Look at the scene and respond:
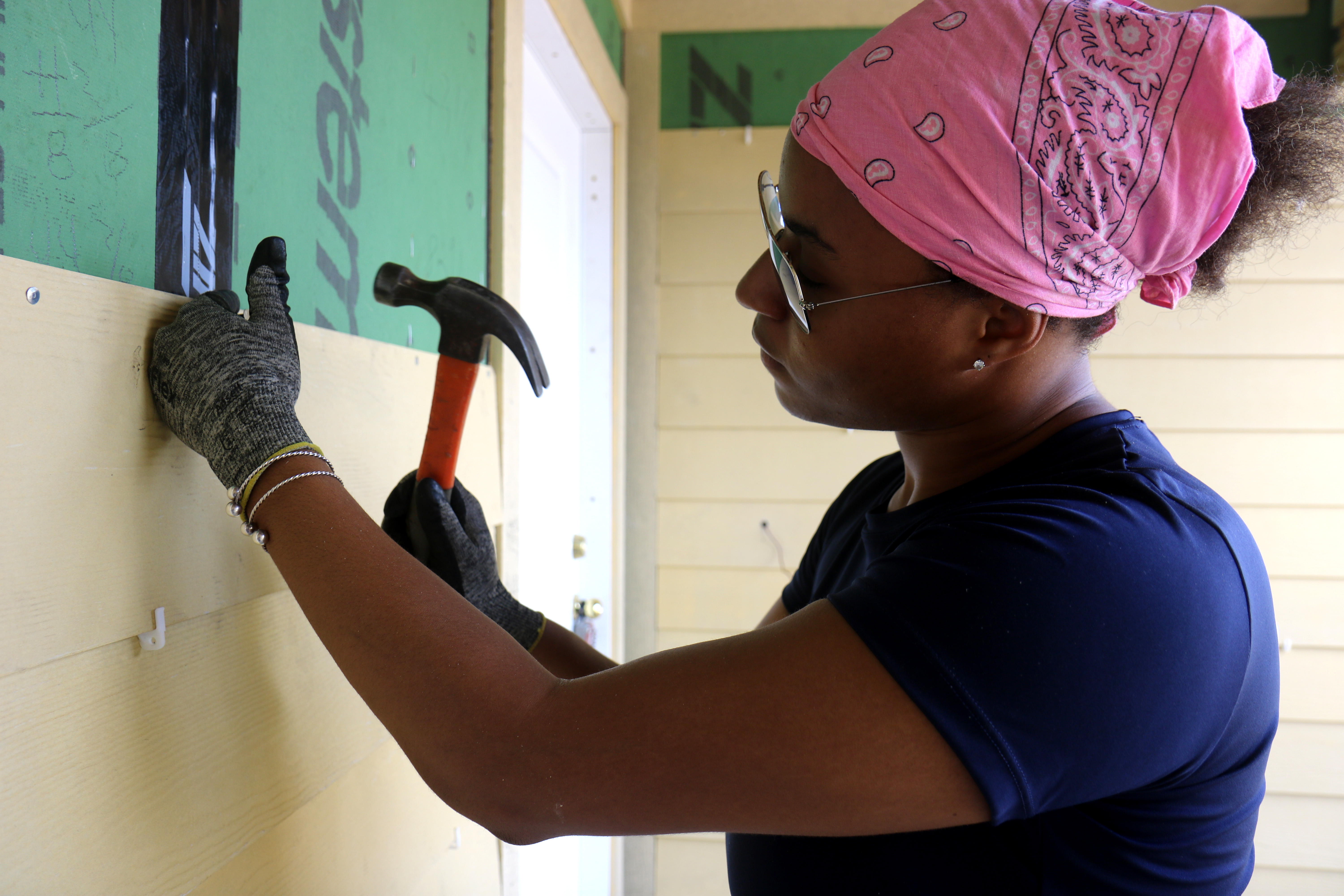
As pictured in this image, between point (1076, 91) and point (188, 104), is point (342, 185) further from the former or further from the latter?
point (1076, 91)

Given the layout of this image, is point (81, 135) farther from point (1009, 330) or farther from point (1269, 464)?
point (1269, 464)

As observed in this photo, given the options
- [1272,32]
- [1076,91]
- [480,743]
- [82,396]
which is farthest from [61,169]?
[1272,32]

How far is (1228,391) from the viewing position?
2.51 m

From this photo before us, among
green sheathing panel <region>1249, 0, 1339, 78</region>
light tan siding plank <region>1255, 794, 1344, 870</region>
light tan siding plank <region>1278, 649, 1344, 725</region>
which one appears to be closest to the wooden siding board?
light tan siding plank <region>1278, 649, 1344, 725</region>

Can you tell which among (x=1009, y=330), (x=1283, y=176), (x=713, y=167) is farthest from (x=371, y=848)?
(x=713, y=167)

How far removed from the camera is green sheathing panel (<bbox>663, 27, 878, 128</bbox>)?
2604 mm

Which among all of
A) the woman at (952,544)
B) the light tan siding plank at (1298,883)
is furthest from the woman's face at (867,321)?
the light tan siding plank at (1298,883)

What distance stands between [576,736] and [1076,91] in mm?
528

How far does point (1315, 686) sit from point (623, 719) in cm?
281

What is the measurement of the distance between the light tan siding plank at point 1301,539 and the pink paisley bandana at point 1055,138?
7.55 ft

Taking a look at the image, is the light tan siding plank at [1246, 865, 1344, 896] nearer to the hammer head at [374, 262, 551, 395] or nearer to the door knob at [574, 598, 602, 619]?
the door knob at [574, 598, 602, 619]

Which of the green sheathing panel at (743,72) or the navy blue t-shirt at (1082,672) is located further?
the green sheathing panel at (743,72)

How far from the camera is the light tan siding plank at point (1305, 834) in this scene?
2500 mm

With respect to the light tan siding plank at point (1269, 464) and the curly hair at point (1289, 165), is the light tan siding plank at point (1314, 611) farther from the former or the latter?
the curly hair at point (1289, 165)
